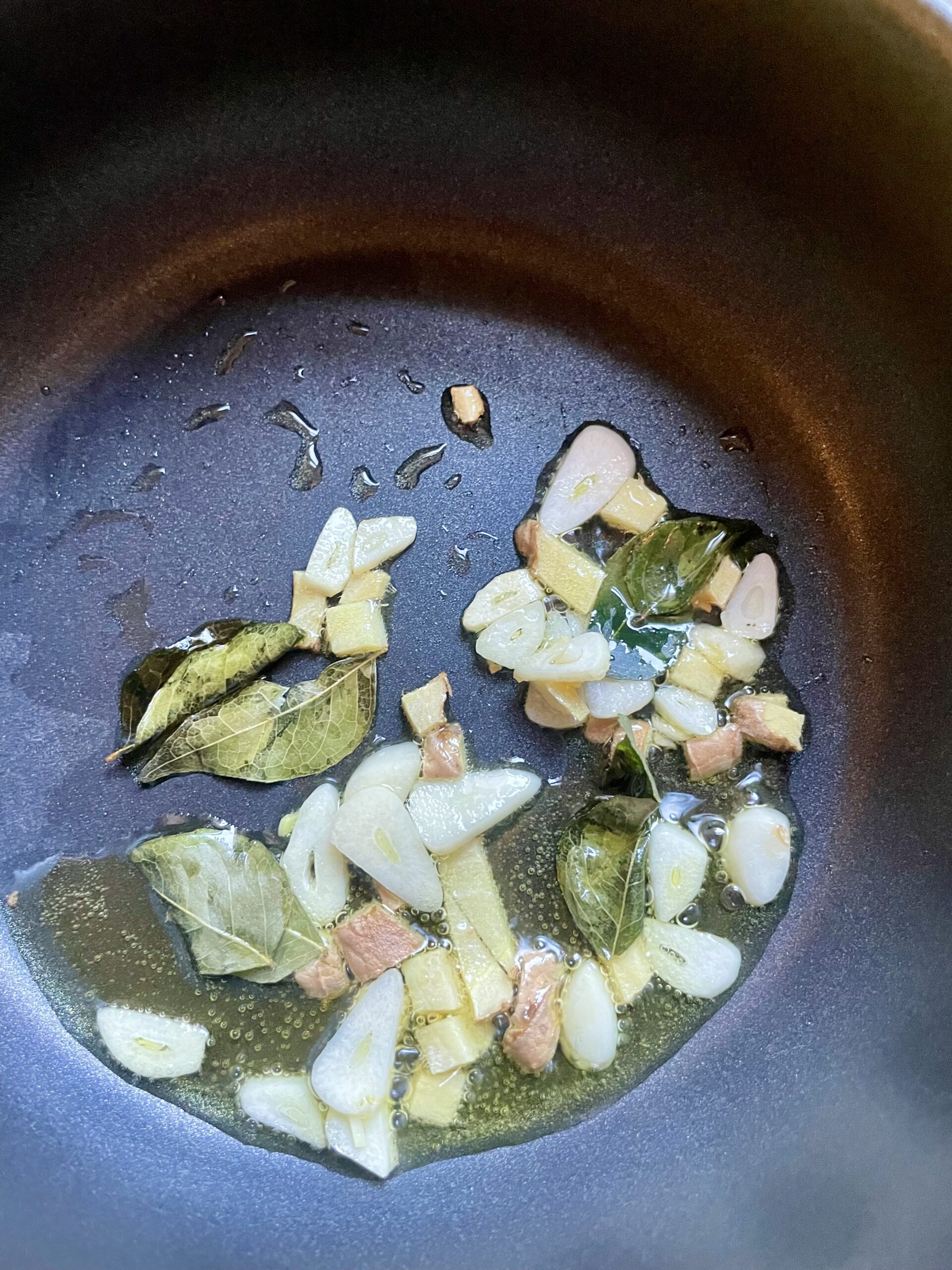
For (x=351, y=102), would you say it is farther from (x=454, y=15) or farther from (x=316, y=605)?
(x=316, y=605)

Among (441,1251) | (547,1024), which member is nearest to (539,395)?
(547,1024)

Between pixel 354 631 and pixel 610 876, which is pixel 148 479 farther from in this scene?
pixel 610 876

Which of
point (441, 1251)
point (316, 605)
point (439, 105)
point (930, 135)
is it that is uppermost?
point (439, 105)

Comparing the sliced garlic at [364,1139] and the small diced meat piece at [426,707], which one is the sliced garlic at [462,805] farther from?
the sliced garlic at [364,1139]

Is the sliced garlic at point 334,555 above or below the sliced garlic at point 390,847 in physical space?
above

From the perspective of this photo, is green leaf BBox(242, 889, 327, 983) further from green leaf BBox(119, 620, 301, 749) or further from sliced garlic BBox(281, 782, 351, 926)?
green leaf BBox(119, 620, 301, 749)

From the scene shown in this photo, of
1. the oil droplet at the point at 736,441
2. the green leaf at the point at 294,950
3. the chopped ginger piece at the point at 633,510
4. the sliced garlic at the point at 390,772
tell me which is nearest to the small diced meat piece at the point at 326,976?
the green leaf at the point at 294,950

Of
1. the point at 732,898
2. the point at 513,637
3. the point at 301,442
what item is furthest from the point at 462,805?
the point at 301,442
